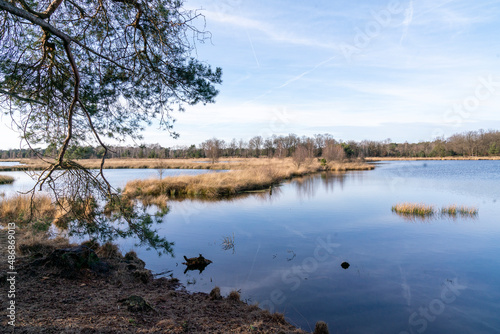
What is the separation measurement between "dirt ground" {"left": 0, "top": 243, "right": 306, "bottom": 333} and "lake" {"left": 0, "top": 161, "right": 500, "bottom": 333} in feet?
2.95

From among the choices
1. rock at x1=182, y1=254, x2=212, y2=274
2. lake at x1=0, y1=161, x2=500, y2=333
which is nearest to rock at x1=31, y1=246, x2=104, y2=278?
lake at x1=0, y1=161, x2=500, y2=333

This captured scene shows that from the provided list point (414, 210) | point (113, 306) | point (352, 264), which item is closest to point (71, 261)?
point (113, 306)

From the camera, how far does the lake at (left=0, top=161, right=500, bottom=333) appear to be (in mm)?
5836

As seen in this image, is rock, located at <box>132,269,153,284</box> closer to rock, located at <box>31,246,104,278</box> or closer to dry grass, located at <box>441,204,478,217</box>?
rock, located at <box>31,246,104,278</box>

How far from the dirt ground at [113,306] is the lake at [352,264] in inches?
35.4

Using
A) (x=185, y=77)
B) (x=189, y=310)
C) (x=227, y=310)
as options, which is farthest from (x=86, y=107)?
(x=227, y=310)

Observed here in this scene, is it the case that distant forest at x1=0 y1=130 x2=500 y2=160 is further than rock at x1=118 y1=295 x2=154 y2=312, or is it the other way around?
distant forest at x1=0 y1=130 x2=500 y2=160

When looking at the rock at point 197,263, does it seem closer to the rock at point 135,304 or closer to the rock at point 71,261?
the rock at point 71,261

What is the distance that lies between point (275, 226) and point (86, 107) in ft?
29.3

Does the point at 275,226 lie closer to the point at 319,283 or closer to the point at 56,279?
the point at 319,283

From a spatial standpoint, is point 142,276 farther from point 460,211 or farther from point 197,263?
point 460,211

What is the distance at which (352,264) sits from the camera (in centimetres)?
830

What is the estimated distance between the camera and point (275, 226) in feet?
41.7

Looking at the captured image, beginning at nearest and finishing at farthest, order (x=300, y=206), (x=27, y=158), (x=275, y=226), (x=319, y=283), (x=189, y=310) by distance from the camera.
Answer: (x=189, y=310) < (x=27, y=158) < (x=319, y=283) < (x=275, y=226) < (x=300, y=206)
